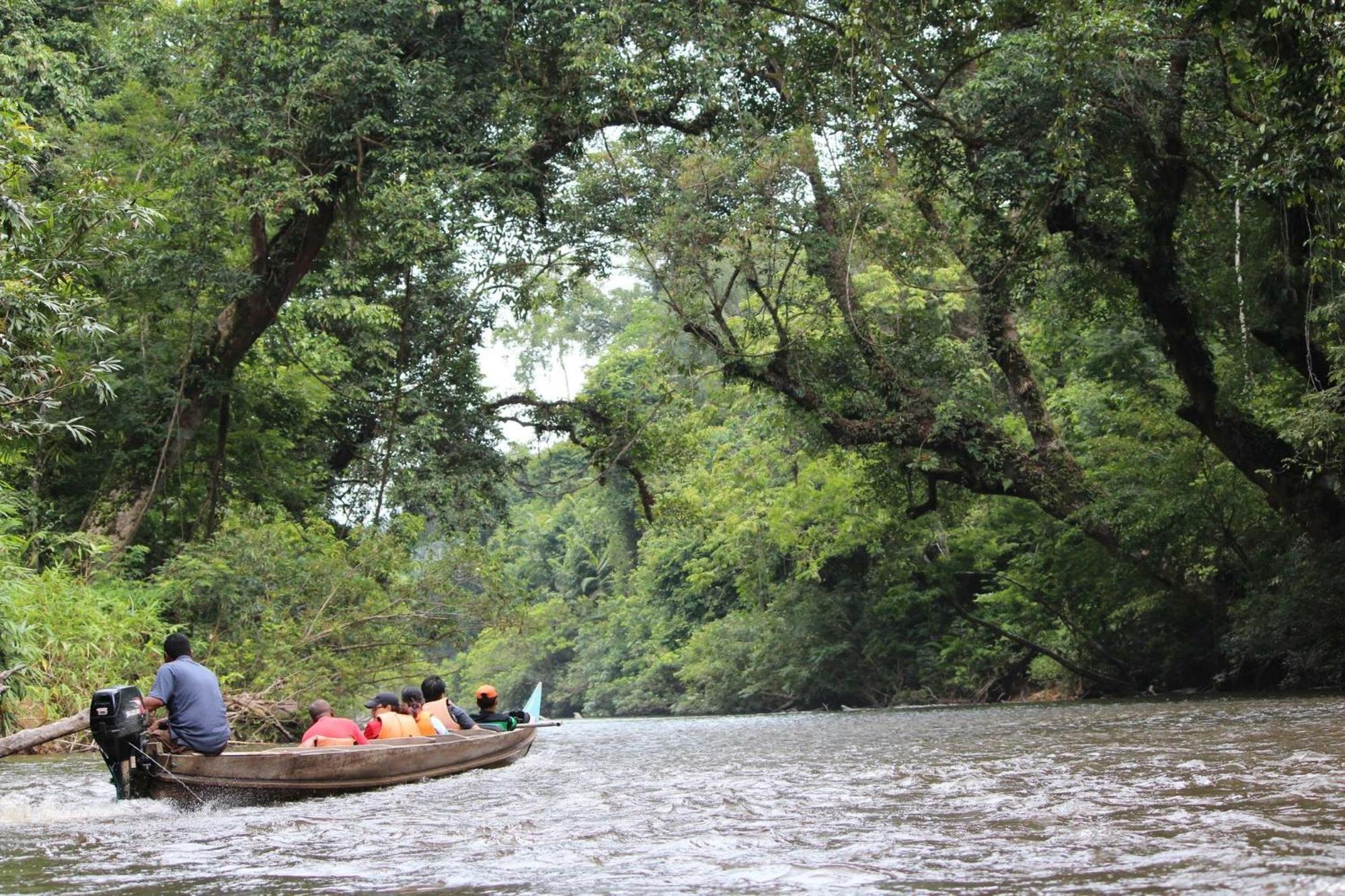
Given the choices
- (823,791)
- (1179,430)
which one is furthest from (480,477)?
(823,791)

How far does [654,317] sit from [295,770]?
615 inches

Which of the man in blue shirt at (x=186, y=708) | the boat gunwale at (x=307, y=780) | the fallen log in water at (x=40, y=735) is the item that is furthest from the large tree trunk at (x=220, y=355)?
the fallen log in water at (x=40, y=735)

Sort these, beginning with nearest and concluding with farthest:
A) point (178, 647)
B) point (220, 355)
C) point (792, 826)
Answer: point (792, 826), point (178, 647), point (220, 355)

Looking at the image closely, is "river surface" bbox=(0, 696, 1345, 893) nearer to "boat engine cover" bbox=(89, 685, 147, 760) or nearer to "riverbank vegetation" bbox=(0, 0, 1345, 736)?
"boat engine cover" bbox=(89, 685, 147, 760)

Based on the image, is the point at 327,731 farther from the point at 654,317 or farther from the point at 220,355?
the point at 654,317

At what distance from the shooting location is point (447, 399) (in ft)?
69.4

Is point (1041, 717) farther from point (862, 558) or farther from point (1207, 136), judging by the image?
point (862, 558)

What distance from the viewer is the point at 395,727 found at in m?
11.3

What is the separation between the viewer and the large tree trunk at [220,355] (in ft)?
61.2

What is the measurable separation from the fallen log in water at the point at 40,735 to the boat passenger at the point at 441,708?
3819 mm

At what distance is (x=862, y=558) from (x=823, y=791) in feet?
75.2

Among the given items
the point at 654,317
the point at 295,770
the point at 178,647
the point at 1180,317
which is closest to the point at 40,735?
the point at 178,647

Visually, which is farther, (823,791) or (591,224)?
(591,224)

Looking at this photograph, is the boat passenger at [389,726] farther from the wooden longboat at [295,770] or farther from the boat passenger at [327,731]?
the wooden longboat at [295,770]
